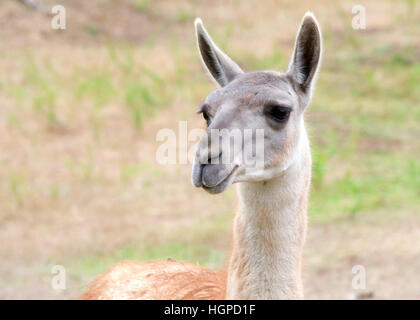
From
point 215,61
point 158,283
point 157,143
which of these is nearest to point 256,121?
point 215,61

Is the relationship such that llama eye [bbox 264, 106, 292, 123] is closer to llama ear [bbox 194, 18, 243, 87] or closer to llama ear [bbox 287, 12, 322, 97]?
llama ear [bbox 287, 12, 322, 97]

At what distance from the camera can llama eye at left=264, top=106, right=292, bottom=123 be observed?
14.1 feet

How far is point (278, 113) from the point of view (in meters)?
4.32

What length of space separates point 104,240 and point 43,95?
499cm

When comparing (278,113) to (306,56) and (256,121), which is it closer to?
(256,121)

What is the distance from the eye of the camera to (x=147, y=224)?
32.5 feet

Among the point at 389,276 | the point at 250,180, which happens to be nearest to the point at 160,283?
the point at 250,180

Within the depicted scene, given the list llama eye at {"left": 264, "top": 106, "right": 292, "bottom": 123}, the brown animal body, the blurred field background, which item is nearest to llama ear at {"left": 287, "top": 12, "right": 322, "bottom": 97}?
llama eye at {"left": 264, "top": 106, "right": 292, "bottom": 123}

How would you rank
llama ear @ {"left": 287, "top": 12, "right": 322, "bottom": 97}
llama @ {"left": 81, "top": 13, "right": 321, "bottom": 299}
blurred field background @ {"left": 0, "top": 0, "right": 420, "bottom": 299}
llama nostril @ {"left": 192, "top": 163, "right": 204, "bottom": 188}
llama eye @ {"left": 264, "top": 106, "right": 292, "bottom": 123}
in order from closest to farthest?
llama nostril @ {"left": 192, "top": 163, "right": 204, "bottom": 188}, llama @ {"left": 81, "top": 13, "right": 321, "bottom": 299}, llama eye @ {"left": 264, "top": 106, "right": 292, "bottom": 123}, llama ear @ {"left": 287, "top": 12, "right": 322, "bottom": 97}, blurred field background @ {"left": 0, "top": 0, "right": 420, "bottom": 299}

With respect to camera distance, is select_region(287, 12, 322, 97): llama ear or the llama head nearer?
the llama head

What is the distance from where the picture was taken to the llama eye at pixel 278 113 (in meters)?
4.30

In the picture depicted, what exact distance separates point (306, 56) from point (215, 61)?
0.56m

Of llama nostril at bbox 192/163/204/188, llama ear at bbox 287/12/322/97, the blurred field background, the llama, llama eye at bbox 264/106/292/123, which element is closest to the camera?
llama nostril at bbox 192/163/204/188
